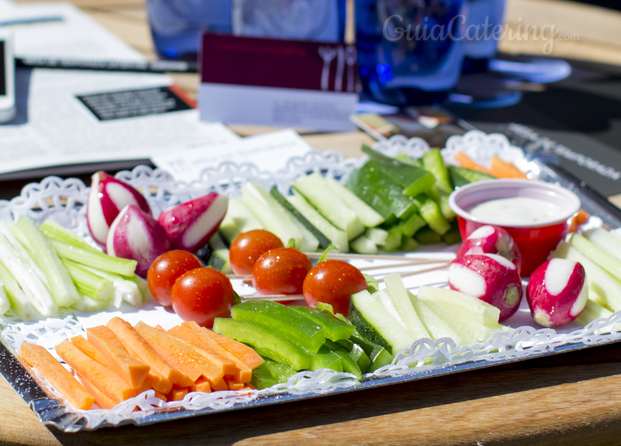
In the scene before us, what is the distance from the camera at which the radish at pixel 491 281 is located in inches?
51.5

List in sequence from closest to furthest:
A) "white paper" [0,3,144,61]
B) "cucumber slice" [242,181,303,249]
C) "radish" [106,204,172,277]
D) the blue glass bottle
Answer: "radish" [106,204,172,277]
"cucumber slice" [242,181,303,249]
the blue glass bottle
"white paper" [0,3,144,61]

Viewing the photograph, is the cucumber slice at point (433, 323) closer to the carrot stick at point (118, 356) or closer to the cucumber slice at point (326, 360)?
the cucumber slice at point (326, 360)

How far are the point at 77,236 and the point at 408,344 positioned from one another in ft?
2.76

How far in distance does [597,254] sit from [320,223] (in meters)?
0.65

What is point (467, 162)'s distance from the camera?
1952 millimetres

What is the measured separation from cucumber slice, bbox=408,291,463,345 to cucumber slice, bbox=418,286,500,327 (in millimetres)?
24

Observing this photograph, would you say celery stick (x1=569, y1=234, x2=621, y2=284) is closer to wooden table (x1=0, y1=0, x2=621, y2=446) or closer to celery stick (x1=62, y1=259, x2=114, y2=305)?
wooden table (x1=0, y1=0, x2=621, y2=446)

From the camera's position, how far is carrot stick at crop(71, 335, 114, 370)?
1.11 metres

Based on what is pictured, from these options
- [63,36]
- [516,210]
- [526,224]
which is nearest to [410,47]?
[516,210]

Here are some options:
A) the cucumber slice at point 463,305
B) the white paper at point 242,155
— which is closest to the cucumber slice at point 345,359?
the cucumber slice at point 463,305

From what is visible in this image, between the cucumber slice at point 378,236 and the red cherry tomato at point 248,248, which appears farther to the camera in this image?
the cucumber slice at point 378,236

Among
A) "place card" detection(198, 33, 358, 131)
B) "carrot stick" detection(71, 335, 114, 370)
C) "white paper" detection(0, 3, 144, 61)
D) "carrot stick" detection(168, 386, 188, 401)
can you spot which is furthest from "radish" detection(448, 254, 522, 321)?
"white paper" detection(0, 3, 144, 61)

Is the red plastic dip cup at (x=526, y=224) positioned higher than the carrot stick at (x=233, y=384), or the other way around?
the red plastic dip cup at (x=526, y=224)

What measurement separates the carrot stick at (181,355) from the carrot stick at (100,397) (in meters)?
0.12
